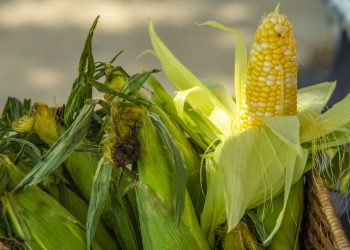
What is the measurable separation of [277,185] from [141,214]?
0.64 ft

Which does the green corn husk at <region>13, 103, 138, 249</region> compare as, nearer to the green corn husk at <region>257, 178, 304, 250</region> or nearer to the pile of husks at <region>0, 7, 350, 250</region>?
the pile of husks at <region>0, 7, 350, 250</region>

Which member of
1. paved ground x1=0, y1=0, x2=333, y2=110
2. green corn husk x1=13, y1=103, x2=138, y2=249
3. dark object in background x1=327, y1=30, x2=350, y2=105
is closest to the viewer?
green corn husk x1=13, y1=103, x2=138, y2=249

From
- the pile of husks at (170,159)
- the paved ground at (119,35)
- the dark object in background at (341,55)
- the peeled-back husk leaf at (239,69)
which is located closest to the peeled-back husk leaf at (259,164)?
the pile of husks at (170,159)

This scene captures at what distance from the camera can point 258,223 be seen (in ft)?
3.13

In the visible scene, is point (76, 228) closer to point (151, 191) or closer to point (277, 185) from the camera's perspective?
point (151, 191)

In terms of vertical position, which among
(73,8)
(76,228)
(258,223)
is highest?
(73,8)

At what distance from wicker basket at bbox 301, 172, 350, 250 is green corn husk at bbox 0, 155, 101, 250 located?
0.32 meters

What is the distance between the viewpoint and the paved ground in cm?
265

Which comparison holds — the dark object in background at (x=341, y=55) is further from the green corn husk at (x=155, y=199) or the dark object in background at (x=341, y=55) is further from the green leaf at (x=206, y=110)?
the green corn husk at (x=155, y=199)

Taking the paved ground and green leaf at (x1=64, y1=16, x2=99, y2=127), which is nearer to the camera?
green leaf at (x1=64, y1=16, x2=99, y2=127)

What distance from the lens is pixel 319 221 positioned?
0.95 metres

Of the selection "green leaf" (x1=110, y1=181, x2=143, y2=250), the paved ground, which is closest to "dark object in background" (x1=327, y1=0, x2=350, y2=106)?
the paved ground

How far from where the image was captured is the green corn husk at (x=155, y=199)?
0.87m

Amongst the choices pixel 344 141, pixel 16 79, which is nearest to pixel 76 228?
pixel 344 141
